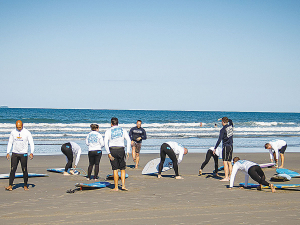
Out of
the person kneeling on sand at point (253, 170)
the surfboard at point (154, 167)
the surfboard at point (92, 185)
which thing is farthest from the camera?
the surfboard at point (154, 167)

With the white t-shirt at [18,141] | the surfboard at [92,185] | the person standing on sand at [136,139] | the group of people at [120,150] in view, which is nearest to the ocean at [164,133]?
the person standing on sand at [136,139]

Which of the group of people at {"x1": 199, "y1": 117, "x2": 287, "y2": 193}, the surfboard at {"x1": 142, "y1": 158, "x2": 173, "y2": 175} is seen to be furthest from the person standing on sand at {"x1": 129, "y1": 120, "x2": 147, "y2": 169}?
the group of people at {"x1": 199, "y1": 117, "x2": 287, "y2": 193}

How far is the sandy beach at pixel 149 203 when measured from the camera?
562cm

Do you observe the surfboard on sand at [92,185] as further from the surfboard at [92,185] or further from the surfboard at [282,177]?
the surfboard at [282,177]

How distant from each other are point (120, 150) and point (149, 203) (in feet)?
5.18

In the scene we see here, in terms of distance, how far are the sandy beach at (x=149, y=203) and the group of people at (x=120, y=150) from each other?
0.48 metres

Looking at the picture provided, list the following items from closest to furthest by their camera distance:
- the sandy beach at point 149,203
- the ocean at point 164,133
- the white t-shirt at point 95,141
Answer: the sandy beach at point 149,203, the white t-shirt at point 95,141, the ocean at point 164,133

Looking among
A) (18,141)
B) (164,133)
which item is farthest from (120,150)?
(164,133)

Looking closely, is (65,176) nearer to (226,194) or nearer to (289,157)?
(226,194)

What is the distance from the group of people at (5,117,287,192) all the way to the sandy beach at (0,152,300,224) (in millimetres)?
482

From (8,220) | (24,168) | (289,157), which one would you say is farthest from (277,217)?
(289,157)

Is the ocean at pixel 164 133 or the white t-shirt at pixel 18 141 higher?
the white t-shirt at pixel 18 141

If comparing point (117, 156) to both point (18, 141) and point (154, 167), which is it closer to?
point (18, 141)

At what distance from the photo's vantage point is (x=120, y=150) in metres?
7.75
